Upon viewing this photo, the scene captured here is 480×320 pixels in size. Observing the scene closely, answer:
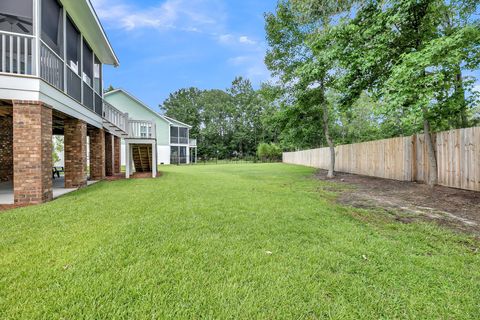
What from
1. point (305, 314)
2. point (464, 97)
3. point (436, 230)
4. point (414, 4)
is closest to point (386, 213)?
point (436, 230)

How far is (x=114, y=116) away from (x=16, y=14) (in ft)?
18.2

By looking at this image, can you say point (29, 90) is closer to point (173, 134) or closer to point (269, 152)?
point (173, 134)

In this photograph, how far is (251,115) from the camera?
156 ft

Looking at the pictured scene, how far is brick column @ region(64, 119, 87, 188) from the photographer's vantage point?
7.58 meters

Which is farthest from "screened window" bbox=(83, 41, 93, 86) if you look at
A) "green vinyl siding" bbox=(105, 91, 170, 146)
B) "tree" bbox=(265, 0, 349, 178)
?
"green vinyl siding" bbox=(105, 91, 170, 146)

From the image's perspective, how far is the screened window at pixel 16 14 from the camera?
5902 millimetres

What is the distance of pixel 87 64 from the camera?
372 inches

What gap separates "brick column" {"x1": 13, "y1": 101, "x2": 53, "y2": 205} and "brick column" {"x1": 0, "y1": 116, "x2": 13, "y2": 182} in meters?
5.57

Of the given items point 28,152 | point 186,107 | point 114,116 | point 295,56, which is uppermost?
point 186,107

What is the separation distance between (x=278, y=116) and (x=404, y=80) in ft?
24.3

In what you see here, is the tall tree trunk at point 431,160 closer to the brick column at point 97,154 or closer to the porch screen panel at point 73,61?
the porch screen panel at point 73,61

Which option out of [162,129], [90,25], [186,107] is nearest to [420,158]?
[90,25]

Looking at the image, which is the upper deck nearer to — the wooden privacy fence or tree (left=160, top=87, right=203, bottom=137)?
the wooden privacy fence

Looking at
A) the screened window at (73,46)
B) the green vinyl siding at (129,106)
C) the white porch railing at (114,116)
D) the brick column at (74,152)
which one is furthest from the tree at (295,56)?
the green vinyl siding at (129,106)
